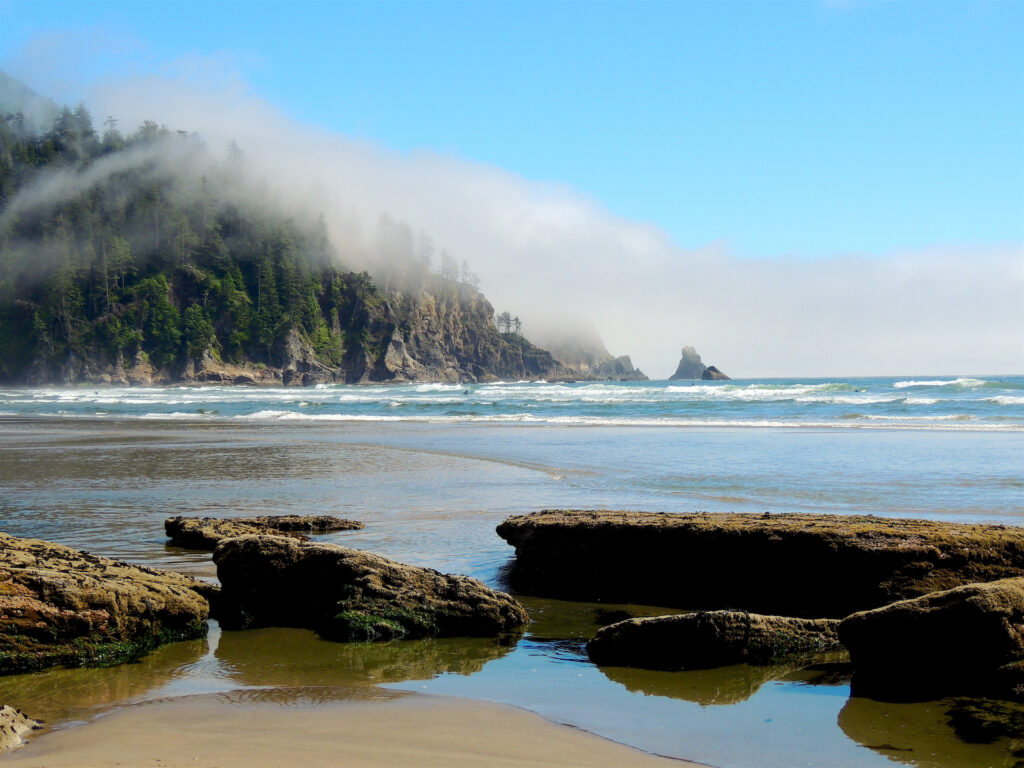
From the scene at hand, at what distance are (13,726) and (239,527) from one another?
4.82 meters

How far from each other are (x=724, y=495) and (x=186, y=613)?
787cm

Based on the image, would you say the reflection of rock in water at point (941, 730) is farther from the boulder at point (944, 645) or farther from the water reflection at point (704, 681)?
the water reflection at point (704, 681)

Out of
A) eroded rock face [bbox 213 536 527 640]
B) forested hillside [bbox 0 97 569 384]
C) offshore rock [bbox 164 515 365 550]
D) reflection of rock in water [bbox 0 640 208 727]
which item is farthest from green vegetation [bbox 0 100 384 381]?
reflection of rock in water [bbox 0 640 208 727]

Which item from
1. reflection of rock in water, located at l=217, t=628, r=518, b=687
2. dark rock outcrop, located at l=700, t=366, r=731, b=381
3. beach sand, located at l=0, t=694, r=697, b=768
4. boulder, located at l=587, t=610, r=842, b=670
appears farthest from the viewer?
dark rock outcrop, located at l=700, t=366, r=731, b=381

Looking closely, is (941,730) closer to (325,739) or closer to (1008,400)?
(325,739)

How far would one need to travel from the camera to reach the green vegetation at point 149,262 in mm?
98500

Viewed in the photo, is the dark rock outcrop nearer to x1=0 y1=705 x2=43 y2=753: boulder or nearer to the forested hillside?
the forested hillside

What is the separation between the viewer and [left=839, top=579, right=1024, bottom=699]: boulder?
4.06m

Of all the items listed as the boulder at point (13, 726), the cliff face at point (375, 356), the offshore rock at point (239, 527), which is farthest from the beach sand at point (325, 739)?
the cliff face at point (375, 356)

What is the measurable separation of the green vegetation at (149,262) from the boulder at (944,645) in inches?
3995

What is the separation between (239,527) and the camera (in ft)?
27.2

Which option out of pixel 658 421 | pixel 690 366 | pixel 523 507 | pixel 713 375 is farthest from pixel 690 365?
pixel 523 507

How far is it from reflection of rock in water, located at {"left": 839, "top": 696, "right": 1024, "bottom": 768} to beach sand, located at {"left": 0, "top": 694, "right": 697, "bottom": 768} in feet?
→ 3.14

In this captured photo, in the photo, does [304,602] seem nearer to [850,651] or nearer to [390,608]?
[390,608]
